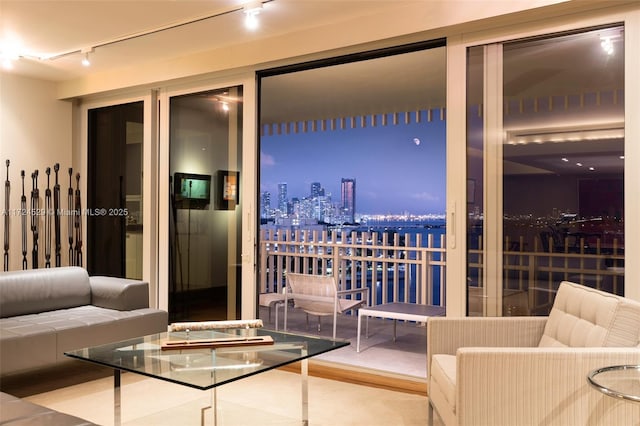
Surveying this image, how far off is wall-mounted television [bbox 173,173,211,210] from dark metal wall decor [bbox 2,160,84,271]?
1389 mm

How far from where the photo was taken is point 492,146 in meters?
3.62

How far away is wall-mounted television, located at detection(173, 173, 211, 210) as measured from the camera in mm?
5047

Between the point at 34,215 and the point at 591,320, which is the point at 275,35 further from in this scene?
the point at 34,215

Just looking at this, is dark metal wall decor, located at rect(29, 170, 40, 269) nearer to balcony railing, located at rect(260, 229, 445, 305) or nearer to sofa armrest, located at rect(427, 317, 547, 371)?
balcony railing, located at rect(260, 229, 445, 305)

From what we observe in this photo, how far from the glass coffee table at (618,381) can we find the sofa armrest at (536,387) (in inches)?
3.8

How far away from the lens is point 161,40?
176 inches

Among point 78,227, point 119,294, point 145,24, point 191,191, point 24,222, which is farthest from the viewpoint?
point 78,227

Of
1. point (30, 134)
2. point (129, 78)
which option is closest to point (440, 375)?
point (129, 78)

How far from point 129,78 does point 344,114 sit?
9.47ft

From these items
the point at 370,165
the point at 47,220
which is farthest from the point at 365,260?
the point at 47,220

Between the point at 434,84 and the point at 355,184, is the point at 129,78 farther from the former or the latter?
the point at 355,184

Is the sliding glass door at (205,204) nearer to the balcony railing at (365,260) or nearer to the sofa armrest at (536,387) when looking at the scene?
the balcony railing at (365,260)

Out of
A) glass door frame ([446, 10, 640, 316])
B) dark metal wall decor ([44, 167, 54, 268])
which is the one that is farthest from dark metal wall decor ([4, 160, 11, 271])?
A: glass door frame ([446, 10, 640, 316])

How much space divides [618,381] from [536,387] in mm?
339
